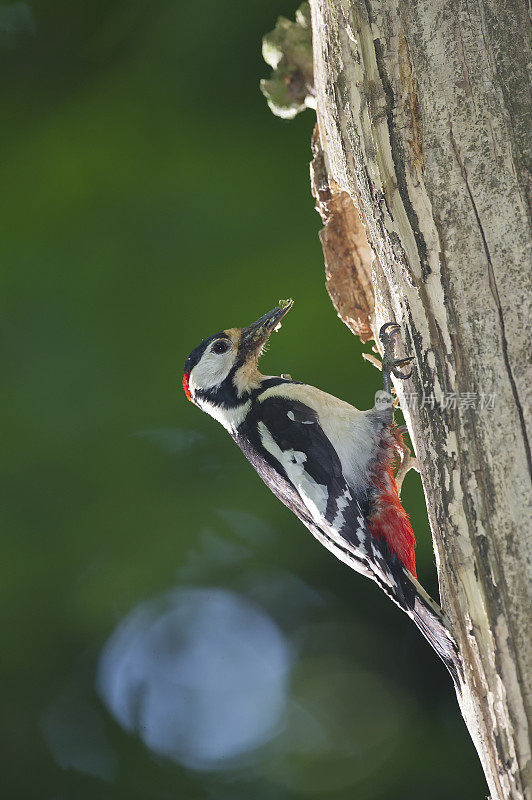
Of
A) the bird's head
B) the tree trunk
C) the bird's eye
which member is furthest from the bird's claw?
the bird's eye

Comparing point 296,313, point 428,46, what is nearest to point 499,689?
point 428,46

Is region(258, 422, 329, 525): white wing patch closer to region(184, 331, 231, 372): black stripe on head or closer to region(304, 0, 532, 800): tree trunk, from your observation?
region(184, 331, 231, 372): black stripe on head

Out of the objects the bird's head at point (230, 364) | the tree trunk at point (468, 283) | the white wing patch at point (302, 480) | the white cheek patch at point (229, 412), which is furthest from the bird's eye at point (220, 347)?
the tree trunk at point (468, 283)

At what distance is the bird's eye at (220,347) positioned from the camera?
2.67m

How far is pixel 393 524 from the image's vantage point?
→ 224 cm

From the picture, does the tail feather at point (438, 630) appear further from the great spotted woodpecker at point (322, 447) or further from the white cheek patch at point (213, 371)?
the white cheek patch at point (213, 371)

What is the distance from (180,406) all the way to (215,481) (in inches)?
15.6

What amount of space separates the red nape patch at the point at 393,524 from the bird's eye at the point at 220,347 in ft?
2.45

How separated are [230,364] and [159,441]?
74 centimetres

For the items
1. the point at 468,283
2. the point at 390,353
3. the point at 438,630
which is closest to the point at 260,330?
the point at 390,353

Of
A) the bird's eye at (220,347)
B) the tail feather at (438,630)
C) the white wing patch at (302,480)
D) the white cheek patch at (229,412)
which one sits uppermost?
the bird's eye at (220,347)

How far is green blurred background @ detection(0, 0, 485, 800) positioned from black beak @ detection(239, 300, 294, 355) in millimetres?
478

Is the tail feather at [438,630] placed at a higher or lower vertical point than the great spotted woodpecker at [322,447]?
lower

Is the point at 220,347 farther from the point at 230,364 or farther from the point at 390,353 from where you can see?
the point at 390,353
